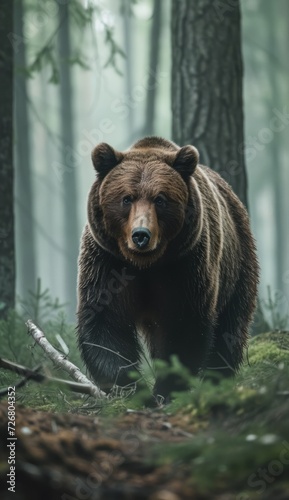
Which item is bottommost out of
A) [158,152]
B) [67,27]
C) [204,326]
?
[204,326]

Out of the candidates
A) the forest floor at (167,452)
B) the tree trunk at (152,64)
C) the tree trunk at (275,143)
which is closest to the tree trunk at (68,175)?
the tree trunk at (152,64)

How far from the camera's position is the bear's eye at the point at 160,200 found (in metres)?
5.36

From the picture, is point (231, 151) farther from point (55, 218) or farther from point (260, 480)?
point (55, 218)

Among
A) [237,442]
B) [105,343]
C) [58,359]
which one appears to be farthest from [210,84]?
[237,442]

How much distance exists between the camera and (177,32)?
8.70 meters

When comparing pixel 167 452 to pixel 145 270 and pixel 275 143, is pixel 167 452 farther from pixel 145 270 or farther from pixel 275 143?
pixel 275 143

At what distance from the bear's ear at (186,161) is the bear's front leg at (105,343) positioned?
1.17 metres

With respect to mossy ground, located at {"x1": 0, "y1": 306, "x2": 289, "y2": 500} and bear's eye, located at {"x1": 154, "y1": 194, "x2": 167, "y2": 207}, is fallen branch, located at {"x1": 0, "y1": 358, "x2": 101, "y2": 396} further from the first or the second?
bear's eye, located at {"x1": 154, "y1": 194, "x2": 167, "y2": 207}

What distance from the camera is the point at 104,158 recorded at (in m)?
5.69

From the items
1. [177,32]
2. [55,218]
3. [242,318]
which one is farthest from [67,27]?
[55,218]

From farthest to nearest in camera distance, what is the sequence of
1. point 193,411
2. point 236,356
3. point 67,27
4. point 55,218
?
point 55,218, point 67,27, point 236,356, point 193,411

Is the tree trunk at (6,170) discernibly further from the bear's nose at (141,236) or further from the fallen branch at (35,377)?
the fallen branch at (35,377)

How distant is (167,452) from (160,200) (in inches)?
110

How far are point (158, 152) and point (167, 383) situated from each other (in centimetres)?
176
